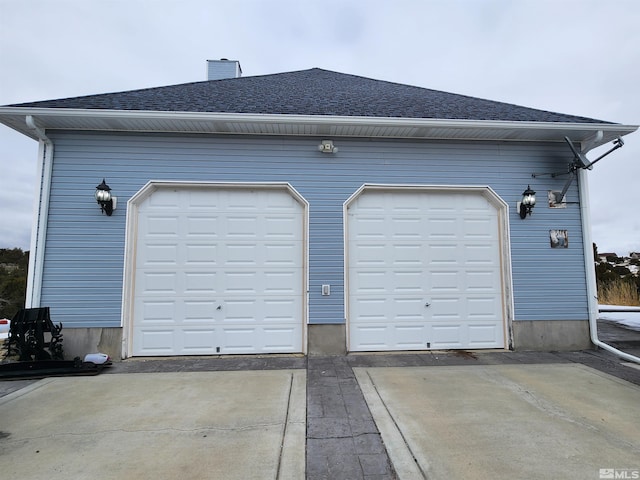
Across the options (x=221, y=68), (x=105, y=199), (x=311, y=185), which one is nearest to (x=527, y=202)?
(x=311, y=185)

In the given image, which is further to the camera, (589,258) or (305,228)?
(589,258)

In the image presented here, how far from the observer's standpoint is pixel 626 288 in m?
10.0

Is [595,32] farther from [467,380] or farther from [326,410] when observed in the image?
[326,410]

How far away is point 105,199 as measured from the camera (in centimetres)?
440

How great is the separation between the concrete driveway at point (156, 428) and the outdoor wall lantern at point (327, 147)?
338 cm

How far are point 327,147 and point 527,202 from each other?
338 centimetres

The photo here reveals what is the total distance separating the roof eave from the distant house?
0.03 m

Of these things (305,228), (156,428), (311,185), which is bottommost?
(156,428)

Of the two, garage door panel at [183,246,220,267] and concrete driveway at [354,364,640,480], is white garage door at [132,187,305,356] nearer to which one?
garage door panel at [183,246,220,267]

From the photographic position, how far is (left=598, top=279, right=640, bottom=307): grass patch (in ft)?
31.9

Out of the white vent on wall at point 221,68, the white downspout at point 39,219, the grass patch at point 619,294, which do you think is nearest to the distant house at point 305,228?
the white downspout at point 39,219

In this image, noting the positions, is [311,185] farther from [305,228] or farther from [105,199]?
[105,199]

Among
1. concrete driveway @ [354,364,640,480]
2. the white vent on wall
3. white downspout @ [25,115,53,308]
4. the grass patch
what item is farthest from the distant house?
the grass patch

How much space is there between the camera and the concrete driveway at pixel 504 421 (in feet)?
6.36
